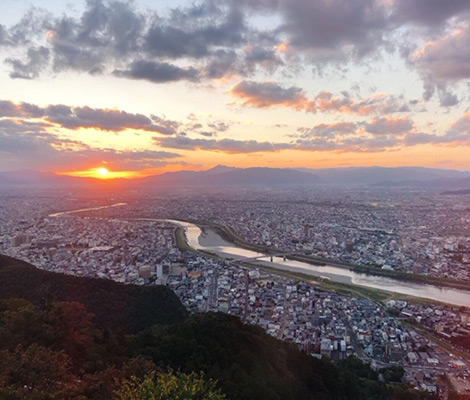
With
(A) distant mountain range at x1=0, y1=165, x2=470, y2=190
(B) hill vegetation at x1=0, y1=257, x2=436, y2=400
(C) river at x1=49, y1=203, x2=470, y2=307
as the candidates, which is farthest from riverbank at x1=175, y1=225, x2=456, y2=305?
(A) distant mountain range at x1=0, y1=165, x2=470, y2=190

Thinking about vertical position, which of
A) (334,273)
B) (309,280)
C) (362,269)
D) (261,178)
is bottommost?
(334,273)

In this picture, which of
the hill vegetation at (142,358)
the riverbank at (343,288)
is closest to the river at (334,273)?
the riverbank at (343,288)

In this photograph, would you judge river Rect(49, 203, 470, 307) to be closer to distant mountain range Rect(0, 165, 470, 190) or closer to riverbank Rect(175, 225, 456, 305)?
riverbank Rect(175, 225, 456, 305)

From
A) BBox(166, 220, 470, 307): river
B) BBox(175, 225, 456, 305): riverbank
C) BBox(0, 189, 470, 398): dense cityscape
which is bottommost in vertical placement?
BBox(166, 220, 470, 307): river

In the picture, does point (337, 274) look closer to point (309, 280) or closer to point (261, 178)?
point (309, 280)

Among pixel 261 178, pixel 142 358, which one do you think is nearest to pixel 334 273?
pixel 142 358
